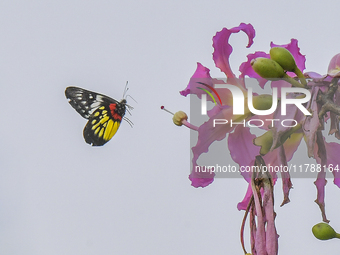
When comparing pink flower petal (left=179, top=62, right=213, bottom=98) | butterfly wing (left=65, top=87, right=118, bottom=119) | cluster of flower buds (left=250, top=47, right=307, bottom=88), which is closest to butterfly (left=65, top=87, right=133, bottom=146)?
butterfly wing (left=65, top=87, right=118, bottom=119)

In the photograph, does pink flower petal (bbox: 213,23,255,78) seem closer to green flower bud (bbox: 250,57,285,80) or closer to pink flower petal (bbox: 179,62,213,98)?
pink flower petal (bbox: 179,62,213,98)

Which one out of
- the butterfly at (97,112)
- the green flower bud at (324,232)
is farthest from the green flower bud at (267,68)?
the butterfly at (97,112)

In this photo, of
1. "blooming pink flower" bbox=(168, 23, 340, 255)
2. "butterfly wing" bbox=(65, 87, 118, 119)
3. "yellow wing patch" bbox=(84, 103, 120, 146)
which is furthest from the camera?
"butterfly wing" bbox=(65, 87, 118, 119)

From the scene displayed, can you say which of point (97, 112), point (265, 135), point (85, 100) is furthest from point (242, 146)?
point (85, 100)

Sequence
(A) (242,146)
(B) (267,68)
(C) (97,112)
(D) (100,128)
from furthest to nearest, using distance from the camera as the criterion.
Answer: (C) (97,112), (D) (100,128), (A) (242,146), (B) (267,68)

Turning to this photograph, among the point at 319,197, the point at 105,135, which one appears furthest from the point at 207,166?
the point at 105,135

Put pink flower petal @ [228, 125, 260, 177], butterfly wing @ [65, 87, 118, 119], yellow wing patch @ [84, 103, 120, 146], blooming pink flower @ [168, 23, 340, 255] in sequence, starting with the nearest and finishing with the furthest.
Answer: blooming pink flower @ [168, 23, 340, 255]
pink flower petal @ [228, 125, 260, 177]
yellow wing patch @ [84, 103, 120, 146]
butterfly wing @ [65, 87, 118, 119]

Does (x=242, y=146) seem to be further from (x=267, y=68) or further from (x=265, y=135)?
(x=267, y=68)
